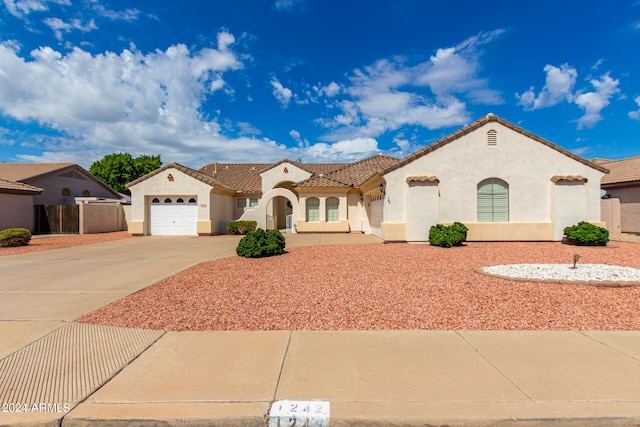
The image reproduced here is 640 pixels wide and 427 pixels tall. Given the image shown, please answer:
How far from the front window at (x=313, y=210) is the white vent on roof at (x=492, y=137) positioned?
1122 cm

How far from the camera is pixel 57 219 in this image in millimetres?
24062

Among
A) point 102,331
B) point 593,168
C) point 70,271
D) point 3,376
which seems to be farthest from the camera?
point 593,168

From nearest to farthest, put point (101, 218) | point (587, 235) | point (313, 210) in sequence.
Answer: point (587, 235) < point (313, 210) < point (101, 218)

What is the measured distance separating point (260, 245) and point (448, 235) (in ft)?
25.7

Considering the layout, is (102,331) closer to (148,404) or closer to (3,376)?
(3,376)

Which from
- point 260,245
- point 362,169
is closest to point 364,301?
point 260,245

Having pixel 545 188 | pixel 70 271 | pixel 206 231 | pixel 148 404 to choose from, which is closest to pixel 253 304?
pixel 148 404

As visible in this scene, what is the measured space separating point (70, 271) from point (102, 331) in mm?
6316

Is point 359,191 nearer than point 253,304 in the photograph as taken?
No

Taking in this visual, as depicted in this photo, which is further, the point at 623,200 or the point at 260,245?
the point at 623,200

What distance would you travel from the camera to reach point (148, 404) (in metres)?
3.32

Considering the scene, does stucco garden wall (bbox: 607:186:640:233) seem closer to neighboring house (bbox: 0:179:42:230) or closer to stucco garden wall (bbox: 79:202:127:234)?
stucco garden wall (bbox: 79:202:127:234)

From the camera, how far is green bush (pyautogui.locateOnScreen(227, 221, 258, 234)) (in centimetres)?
2295

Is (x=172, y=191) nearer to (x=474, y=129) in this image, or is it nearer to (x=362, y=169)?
(x=362, y=169)
